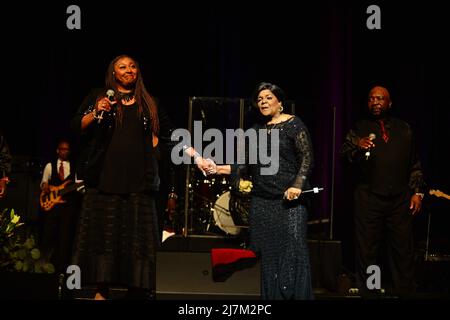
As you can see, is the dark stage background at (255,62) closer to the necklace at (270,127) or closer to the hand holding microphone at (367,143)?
the hand holding microphone at (367,143)

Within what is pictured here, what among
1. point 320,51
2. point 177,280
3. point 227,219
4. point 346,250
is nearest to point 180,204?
point 227,219

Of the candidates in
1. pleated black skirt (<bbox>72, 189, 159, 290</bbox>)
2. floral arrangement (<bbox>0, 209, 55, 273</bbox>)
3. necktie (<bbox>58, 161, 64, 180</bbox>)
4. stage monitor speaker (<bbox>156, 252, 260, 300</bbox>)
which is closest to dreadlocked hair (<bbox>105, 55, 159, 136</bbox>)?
pleated black skirt (<bbox>72, 189, 159, 290</bbox>)

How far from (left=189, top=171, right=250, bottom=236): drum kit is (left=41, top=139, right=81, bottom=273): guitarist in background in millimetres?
1955

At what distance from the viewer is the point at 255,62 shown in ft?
26.7

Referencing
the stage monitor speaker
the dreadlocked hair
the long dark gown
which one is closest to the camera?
the stage monitor speaker

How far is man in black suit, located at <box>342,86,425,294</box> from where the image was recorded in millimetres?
5957

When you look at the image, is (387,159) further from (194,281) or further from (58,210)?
(58,210)

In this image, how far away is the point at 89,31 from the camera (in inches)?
319

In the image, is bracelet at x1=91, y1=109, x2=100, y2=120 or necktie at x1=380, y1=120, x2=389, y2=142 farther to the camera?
necktie at x1=380, y1=120, x2=389, y2=142

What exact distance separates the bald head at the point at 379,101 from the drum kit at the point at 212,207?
1.78 m

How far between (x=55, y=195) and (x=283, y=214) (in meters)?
4.75

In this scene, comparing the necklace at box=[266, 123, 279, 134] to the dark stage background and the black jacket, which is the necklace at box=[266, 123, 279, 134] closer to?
the black jacket

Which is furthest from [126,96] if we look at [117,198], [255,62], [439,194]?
[439,194]

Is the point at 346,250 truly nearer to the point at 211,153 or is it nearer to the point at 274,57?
the point at 211,153
